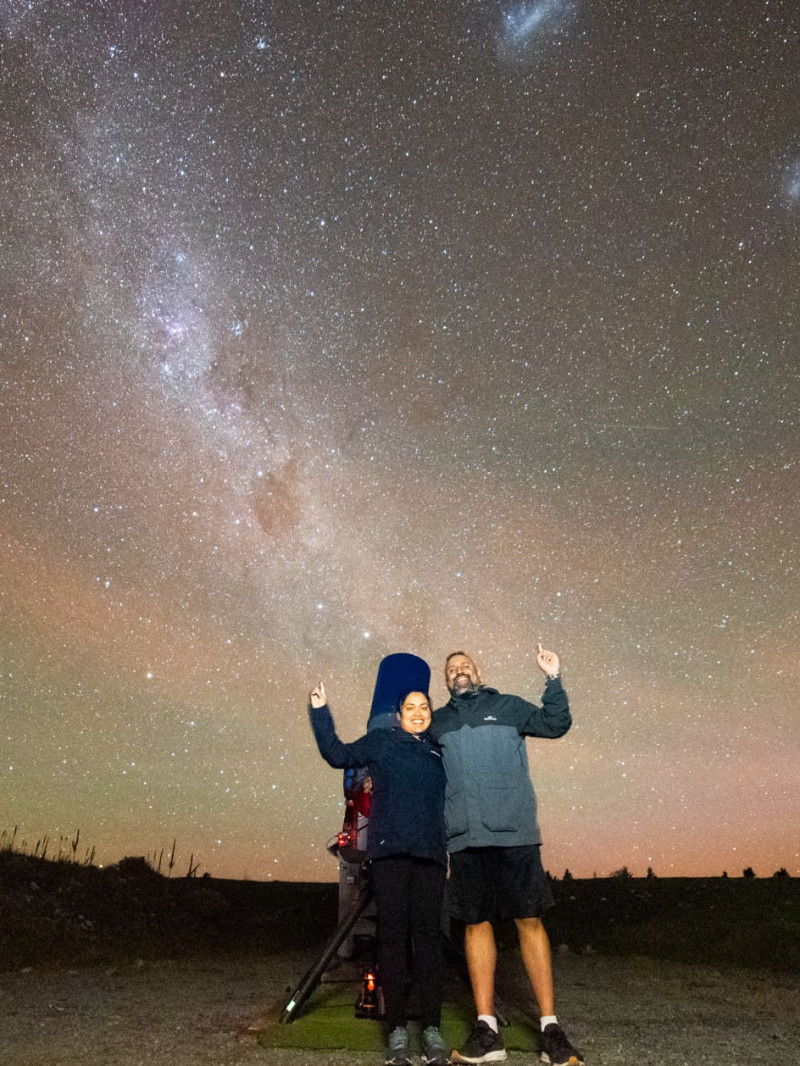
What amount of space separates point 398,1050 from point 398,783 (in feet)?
4.53

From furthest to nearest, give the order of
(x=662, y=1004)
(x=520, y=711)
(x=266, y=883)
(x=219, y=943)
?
(x=266, y=883) → (x=219, y=943) → (x=662, y=1004) → (x=520, y=711)

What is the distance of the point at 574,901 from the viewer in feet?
49.7

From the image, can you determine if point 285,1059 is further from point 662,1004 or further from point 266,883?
point 266,883

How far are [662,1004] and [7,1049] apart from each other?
5055 millimetres

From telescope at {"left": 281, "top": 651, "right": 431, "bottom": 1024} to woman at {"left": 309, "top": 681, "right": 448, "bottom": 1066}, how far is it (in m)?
0.78

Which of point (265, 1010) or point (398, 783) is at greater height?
point (398, 783)

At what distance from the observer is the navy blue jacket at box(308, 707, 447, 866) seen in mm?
4680

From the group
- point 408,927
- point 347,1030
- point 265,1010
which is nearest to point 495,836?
point 408,927

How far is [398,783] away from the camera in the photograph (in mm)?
4840

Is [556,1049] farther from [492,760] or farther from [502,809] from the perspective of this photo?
[492,760]

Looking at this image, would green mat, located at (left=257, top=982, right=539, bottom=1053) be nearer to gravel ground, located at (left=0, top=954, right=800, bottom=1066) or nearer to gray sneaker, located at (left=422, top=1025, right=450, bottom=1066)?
gravel ground, located at (left=0, top=954, right=800, bottom=1066)

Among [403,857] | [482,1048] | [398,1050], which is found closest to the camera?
[398,1050]

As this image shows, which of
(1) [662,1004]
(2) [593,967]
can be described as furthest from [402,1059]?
(2) [593,967]

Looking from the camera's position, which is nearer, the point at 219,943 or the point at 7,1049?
the point at 7,1049
